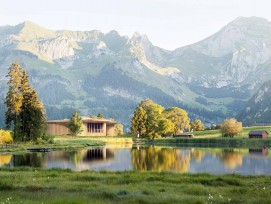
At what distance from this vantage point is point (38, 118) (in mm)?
97688

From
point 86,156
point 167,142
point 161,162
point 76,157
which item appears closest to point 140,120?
point 167,142

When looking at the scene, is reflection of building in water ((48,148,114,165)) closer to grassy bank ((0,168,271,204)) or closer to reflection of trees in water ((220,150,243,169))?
reflection of trees in water ((220,150,243,169))

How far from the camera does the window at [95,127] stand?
18588cm

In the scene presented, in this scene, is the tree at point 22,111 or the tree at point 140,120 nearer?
the tree at point 22,111

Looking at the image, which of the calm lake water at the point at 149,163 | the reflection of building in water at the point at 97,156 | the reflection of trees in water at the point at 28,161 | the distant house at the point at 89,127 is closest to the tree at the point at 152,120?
the distant house at the point at 89,127

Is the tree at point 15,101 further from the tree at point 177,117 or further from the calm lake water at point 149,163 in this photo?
the tree at point 177,117

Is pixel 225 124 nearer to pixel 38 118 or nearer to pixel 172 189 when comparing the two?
pixel 38 118

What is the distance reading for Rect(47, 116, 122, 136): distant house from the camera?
17650cm

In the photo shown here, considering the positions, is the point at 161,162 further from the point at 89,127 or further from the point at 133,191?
the point at 89,127

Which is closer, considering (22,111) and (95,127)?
(22,111)

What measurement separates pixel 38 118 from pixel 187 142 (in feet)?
216

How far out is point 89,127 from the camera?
185625mm

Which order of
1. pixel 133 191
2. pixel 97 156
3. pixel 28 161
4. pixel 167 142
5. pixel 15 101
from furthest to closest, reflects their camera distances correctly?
pixel 167 142 → pixel 15 101 → pixel 97 156 → pixel 28 161 → pixel 133 191

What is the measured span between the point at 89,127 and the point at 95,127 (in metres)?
3.63
